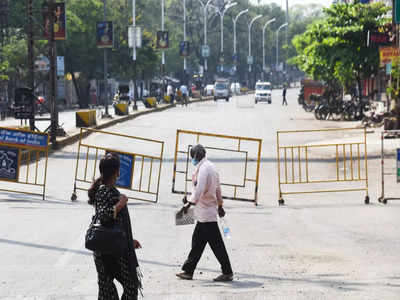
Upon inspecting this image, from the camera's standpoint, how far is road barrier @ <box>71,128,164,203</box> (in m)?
16.6

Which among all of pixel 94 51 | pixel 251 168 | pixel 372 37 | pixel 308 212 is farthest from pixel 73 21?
pixel 308 212

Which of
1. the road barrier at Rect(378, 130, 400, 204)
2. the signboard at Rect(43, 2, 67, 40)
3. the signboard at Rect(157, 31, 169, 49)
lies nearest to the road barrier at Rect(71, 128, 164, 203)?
the road barrier at Rect(378, 130, 400, 204)

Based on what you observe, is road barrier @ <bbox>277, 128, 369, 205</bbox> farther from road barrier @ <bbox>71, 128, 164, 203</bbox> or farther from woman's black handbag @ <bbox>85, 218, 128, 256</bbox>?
woman's black handbag @ <bbox>85, 218, 128, 256</bbox>

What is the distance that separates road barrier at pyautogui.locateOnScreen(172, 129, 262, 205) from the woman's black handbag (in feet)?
25.7

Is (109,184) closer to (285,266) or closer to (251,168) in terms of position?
(285,266)

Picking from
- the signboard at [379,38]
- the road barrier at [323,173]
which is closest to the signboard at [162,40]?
the signboard at [379,38]

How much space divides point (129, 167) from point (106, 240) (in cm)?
984

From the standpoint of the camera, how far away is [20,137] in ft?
56.9

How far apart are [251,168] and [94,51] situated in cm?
5891

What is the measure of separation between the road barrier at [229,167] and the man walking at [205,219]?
4.98 m

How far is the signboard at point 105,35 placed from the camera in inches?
2028

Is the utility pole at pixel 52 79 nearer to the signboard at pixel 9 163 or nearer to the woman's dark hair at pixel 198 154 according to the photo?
the signboard at pixel 9 163

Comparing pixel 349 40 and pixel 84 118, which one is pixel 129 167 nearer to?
pixel 84 118

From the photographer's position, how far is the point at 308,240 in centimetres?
1251
